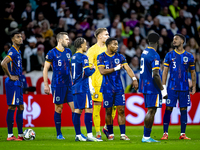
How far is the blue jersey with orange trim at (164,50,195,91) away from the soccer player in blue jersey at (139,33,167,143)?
4.23ft

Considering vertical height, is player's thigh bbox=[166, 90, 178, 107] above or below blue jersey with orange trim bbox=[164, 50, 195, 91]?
below

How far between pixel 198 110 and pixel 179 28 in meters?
5.34

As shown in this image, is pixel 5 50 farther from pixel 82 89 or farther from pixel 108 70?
pixel 108 70

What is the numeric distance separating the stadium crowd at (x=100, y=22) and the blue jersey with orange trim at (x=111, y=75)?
239 inches

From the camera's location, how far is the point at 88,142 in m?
7.41

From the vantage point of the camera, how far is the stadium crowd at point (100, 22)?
14709 mm

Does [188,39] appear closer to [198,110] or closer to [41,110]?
[198,110]

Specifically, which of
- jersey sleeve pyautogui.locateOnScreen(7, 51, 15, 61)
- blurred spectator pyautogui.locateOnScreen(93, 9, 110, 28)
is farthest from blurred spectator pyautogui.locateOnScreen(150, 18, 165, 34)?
jersey sleeve pyautogui.locateOnScreen(7, 51, 15, 61)

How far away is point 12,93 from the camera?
27.0 ft

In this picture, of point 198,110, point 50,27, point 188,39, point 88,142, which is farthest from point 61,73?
point 188,39

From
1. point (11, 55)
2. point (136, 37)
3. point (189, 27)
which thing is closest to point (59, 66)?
point (11, 55)

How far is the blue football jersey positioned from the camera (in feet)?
25.2

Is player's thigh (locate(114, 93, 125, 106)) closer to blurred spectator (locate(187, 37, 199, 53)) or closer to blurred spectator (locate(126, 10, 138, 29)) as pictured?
blurred spectator (locate(187, 37, 199, 53))

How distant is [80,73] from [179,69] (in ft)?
7.18
